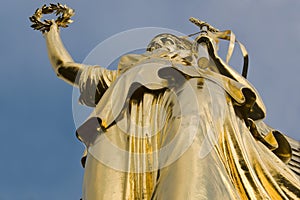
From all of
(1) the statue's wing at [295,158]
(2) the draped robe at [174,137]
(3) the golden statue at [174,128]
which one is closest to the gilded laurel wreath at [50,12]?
(3) the golden statue at [174,128]

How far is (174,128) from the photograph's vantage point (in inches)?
235

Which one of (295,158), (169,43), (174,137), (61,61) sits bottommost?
(174,137)

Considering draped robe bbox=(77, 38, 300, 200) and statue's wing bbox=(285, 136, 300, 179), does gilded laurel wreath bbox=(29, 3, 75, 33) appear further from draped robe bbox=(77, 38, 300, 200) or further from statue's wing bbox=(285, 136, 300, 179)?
statue's wing bbox=(285, 136, 300, 179)

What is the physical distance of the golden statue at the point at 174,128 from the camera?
226 inches

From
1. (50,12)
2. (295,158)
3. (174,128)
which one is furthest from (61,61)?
(295,158)

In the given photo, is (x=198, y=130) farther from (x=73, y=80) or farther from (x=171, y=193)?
Answer: (x=73, y=80)

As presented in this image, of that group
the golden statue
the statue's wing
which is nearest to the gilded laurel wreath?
the golden statue

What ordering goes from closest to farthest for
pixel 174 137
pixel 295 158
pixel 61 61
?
pixel 174 137, pixel 61 61, pixel 295 158

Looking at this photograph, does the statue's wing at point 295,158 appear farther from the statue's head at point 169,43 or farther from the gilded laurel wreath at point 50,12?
the gilded laurel wreath at point 50,12

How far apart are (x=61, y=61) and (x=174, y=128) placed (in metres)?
1.53

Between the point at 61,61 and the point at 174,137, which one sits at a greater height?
the point at 61,61

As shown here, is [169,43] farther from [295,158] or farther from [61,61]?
[295,158]

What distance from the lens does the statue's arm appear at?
23.2 feet

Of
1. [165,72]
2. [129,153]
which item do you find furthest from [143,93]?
[129,153]
